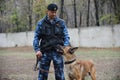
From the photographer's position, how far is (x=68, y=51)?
26.7 ft

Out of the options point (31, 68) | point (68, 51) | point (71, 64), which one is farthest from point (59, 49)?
point (31, 68)

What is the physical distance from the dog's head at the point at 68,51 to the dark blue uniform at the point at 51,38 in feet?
0.39

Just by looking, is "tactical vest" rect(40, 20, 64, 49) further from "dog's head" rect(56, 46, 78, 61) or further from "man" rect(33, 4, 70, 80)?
"dog's head" rect(56, 46, 78, 61)

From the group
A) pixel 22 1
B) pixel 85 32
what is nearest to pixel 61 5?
pixel 22 1

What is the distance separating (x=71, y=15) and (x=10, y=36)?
15553mm

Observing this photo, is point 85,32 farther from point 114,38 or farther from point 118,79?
point 118,79

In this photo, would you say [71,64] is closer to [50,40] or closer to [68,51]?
[68,51]

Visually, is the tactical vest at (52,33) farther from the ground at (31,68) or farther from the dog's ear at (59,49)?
the ground at (31,68)

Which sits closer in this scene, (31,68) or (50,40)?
(50,40)

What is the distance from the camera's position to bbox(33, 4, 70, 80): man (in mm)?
8289

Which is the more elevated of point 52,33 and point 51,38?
point 52,33

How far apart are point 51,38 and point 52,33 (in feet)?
0.37

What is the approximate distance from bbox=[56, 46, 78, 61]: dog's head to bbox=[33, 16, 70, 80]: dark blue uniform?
4.7 inches

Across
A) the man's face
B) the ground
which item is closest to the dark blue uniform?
the man's face
